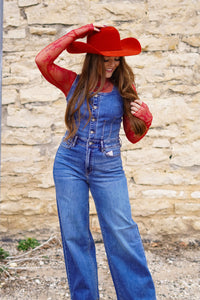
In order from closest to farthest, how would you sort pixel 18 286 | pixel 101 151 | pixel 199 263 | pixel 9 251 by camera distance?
pixel 101 151 → pixel 18 286 → pixel 199 263 → pixel 9 251

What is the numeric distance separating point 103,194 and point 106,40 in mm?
881

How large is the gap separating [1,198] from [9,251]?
0.52 meters

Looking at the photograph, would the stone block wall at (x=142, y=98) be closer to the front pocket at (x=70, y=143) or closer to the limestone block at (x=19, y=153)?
the limestone block at (x=19, y=153)

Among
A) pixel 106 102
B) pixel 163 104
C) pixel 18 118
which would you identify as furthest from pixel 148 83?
pixel 106 102

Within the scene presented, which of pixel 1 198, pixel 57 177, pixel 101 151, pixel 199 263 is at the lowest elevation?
pixel 199 263

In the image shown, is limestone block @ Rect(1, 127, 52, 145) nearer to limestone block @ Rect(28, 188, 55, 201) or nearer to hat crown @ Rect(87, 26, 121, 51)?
limestone block @ Rect(28, 188, 55, 201)

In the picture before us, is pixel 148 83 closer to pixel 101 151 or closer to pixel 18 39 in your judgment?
pixel 18 39

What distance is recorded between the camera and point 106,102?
2.14 meters

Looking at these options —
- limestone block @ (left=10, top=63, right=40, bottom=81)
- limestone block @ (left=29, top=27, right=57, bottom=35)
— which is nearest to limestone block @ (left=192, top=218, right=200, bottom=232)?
limestone block @ (left=10, top=63, right=40, bottom=81)

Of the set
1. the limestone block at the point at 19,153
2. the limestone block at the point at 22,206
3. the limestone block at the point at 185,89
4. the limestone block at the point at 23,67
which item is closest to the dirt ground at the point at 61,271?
the limestone block at the point at 22,206

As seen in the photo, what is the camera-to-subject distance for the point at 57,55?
2133mm

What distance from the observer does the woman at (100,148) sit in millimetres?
2109

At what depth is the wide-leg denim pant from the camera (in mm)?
2127

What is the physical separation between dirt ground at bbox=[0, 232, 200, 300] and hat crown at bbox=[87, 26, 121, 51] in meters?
1.82
